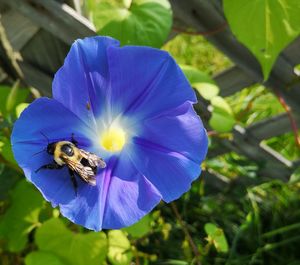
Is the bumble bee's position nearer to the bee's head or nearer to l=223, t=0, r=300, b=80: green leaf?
the bee's head

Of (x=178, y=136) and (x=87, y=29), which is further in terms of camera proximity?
(x=87, y=29)

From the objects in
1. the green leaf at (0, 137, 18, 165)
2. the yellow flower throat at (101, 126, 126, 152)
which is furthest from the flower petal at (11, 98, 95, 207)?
the green leaf at (0, 137, 18, 165)

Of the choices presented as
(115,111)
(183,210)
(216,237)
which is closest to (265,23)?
(115,111)

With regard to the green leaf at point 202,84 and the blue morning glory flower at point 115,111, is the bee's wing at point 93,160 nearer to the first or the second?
the blue morning glory flower at point 115,111

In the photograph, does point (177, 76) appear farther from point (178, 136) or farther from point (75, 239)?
point (75, 239)

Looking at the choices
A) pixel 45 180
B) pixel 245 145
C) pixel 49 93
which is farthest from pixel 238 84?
pixel 45 180

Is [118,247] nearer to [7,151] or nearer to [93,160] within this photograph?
[7,151]
